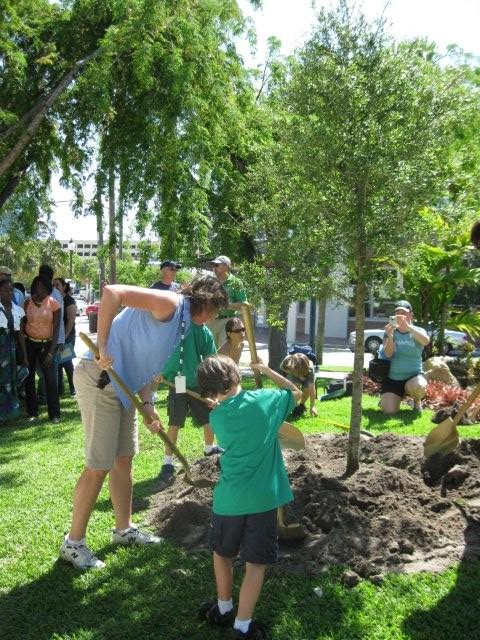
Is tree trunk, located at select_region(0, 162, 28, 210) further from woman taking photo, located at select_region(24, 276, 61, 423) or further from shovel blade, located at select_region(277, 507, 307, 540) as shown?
shovel blade, located at select_region(277, 507, 307, 540)

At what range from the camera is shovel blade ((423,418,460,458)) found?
514 centimetres

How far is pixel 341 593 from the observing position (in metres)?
3.51

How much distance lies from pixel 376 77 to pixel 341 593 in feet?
11.3

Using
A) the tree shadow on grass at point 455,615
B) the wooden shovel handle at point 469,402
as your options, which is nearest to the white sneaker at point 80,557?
the tree shadow on grass at point 455,615

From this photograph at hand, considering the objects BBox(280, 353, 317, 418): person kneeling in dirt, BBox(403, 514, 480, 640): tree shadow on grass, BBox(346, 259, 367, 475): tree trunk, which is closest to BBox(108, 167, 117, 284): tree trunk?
BBox(280, 353, 317, 418): person kneeling in dirt

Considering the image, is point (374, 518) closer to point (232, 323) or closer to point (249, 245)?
point (232, 323)

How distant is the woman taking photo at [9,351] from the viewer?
8.55 meters

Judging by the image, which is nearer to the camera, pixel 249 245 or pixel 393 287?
pixel 393 287

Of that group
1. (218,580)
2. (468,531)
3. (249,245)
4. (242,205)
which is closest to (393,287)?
(468,531)

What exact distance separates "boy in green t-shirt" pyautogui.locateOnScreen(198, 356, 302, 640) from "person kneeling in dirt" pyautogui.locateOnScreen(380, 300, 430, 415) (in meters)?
5.89

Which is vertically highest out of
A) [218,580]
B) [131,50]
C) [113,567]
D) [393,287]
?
[131,50]

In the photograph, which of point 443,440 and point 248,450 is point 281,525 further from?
point 443,440

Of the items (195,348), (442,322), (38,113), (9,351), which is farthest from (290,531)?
(442,322)

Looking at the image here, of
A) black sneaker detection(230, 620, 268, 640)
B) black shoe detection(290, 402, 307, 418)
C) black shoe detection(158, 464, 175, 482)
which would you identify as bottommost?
black shoe detection(290, 402, 307, 418)
